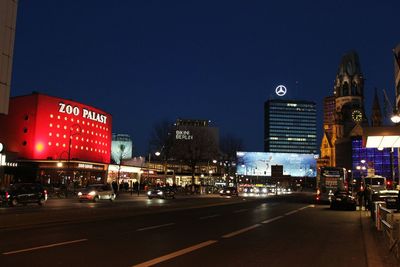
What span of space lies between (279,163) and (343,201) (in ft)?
422

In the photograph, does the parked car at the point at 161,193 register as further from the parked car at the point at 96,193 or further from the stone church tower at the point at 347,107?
the stone church tower at the point at 347,107

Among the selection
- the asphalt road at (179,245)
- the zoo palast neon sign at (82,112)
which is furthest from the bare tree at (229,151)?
the asphalt road at (179,245)

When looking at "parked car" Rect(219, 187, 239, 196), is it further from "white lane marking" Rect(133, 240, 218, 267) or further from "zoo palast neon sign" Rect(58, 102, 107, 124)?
"white lane marking" Rect(133, 240, 218, 267)

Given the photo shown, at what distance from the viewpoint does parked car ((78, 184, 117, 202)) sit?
44.4 m

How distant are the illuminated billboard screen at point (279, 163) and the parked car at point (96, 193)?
11544 centimetres

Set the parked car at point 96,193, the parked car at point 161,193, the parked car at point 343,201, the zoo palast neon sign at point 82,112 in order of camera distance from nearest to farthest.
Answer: the parked car at point 343,201, the parked car at point 96,193, the parked car at point 161,193, the zoo palast neon sign at point 82,112

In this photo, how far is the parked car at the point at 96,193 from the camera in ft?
146

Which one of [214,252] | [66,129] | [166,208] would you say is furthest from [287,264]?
[66,129]

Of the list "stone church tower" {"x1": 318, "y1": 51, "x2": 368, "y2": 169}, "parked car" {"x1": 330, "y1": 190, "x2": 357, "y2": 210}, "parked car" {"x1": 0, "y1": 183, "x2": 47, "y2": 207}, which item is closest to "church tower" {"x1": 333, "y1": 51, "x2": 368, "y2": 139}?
"stone church tower" {"x1": 318, "y1": 51, "x2": 368, "y2": 169}

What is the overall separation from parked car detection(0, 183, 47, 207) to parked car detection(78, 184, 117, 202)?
603 centimetres

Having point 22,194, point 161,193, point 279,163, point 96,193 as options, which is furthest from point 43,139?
Result: point 279,163

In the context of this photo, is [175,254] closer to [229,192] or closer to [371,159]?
[229,192]

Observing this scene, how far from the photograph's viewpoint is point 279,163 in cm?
16738

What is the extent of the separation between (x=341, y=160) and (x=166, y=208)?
143m
